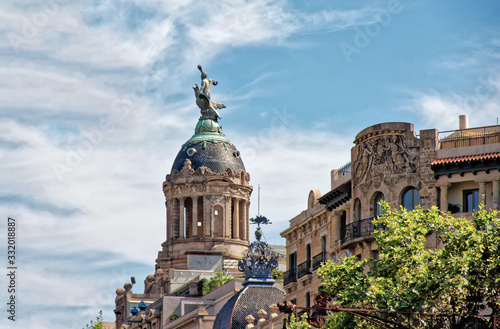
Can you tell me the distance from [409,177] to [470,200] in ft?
10.8

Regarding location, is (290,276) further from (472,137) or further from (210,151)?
(210,151)

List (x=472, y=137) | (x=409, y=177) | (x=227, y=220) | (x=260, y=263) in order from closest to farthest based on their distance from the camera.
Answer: (x=472, y=137), (x=409, y=177), (x=260, y=263), (x=227, y=220)

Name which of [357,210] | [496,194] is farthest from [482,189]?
[357,210]

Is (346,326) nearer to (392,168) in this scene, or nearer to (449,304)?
(449,304)

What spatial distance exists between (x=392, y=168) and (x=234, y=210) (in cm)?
7921

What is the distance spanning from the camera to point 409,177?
215 ft

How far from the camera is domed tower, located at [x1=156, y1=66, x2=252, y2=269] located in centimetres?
14188

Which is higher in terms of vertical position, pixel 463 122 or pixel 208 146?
pixel 208 146

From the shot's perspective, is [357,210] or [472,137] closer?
[472,137]

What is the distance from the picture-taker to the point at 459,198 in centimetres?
6419

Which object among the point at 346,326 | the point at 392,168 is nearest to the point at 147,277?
the point at 392,168

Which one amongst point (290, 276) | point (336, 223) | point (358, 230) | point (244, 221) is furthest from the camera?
point (244, 221)

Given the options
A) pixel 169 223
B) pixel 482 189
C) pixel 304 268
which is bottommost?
pixel 304 268

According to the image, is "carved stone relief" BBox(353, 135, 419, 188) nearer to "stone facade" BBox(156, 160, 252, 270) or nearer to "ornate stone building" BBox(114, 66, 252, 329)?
"ornate stone building" BBox(114, 66, 252, 329)
